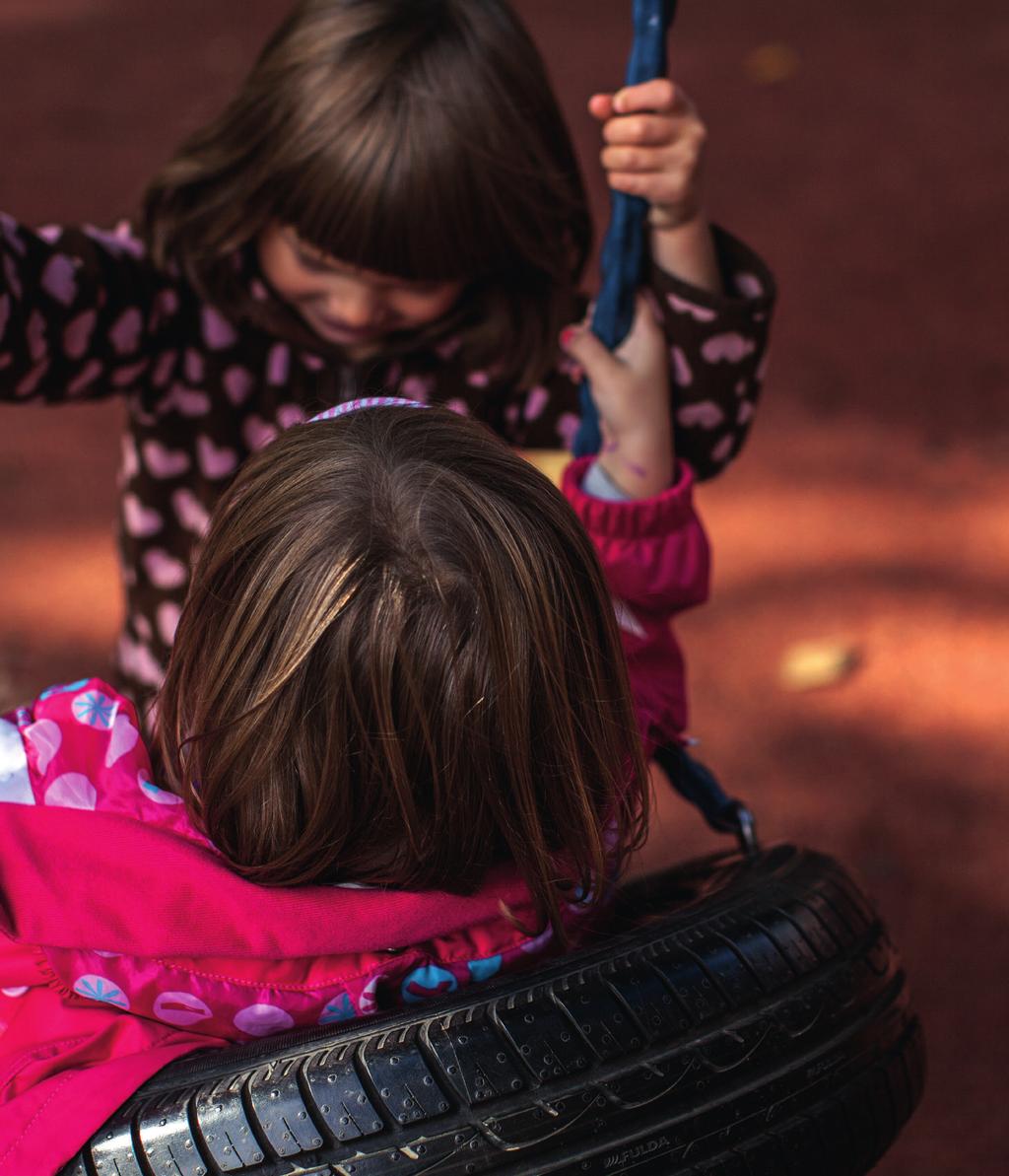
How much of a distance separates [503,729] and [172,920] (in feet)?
0.67

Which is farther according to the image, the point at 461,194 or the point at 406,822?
the point at 461,194

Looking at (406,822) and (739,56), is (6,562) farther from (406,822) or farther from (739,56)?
(739,56)

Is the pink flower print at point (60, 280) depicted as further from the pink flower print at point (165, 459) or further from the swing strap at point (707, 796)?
the swing strap at point (707, 796)

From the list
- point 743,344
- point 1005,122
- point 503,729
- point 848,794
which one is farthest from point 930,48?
point 503,729

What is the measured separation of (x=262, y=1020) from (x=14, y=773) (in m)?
0.20

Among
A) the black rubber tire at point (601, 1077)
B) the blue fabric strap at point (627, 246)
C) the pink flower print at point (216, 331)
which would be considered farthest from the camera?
the pink flower print at point (216, 331)

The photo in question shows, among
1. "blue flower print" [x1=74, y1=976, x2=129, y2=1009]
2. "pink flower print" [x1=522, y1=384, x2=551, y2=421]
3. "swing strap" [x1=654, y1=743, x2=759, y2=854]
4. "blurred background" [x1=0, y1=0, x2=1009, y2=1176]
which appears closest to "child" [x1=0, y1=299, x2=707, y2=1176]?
"blue flower print" [x1=74, y1=976, x2=129, y2=1009]

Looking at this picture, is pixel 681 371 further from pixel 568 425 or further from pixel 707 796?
pixel 707 796

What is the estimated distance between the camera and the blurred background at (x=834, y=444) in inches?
79.9

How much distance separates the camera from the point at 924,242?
3695 mm

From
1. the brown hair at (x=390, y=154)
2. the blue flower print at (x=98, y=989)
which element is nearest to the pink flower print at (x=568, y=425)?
the brown hair at (x=390, y=154)

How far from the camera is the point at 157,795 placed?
781 mm

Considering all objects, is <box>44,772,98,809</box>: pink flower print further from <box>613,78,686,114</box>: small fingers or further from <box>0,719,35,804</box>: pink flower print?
<box>613,78,686,114</box>: small fingers

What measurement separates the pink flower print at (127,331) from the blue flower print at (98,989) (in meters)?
0.64
